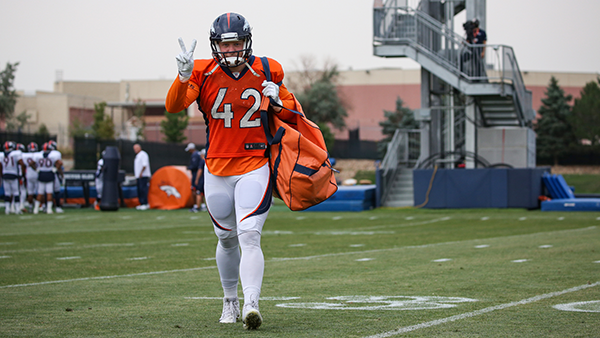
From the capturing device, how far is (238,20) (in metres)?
5.05

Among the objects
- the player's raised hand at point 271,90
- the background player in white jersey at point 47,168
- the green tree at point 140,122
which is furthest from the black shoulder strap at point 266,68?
the green tree at point 140,122

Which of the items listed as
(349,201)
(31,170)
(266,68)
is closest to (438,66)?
(349,201)

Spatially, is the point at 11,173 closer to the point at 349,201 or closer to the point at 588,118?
the point at 349,201

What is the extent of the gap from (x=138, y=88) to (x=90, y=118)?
8095 mm

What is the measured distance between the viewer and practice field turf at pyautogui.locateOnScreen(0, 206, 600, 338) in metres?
4.64

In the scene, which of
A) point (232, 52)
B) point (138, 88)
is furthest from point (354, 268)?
point (138, 88)

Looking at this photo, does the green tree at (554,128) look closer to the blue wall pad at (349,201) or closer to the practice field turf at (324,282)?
the blue wall pad at (349,201)

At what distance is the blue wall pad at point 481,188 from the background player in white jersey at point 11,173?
11608mm

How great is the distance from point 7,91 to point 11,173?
4658cm

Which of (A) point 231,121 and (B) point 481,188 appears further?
(B) point 481,188

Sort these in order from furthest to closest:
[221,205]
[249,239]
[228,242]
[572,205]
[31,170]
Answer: [31,170], [572,205], [228,242], [221,205], [249,239]

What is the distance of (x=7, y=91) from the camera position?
63.9 m

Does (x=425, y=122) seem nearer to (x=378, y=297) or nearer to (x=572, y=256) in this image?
(x=572, y=256)

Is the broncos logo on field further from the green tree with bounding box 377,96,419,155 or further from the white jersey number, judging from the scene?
the green tree with bounding box 377,96,419,155
